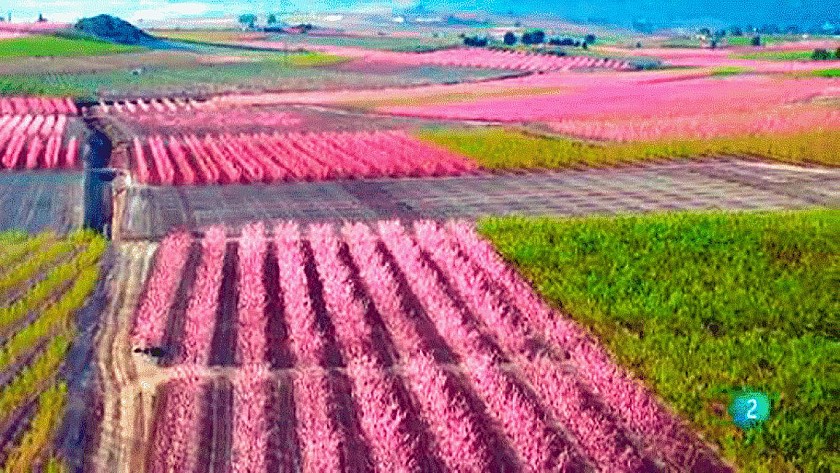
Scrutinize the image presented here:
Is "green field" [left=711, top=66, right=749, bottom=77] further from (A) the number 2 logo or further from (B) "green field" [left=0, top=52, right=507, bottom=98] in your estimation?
(A) the number 2 logo

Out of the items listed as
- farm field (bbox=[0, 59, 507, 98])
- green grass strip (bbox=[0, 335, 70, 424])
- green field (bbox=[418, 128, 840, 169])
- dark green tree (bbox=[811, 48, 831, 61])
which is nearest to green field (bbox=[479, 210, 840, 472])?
green grass strip (bbox=[0, 335, 70, 424])

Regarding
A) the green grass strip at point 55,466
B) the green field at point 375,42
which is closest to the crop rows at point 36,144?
the green grass strip at point 55,466

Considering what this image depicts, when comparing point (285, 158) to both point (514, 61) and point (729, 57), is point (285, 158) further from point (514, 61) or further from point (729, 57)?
point (729, 57)

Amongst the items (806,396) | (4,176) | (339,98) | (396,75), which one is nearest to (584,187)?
(806,396)

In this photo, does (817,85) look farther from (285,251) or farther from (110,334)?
(110,334)

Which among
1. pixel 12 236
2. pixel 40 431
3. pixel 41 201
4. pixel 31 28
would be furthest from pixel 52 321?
pixel 31 28

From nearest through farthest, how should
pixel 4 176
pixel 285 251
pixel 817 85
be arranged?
pixel 285 251, pixel 4 176, pixel 817 85
